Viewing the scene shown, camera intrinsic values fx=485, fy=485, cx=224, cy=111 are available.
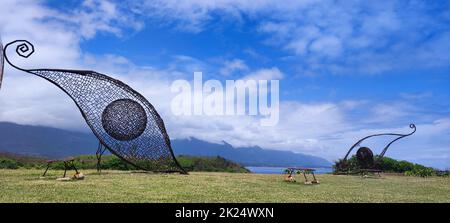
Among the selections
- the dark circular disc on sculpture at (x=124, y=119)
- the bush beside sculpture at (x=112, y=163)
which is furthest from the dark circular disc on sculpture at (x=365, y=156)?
the dark circular disc on sculpture at (x=124, y=119)

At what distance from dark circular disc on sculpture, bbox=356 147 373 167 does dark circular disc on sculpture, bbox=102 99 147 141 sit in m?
15.1

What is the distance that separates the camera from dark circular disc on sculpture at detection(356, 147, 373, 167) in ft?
98.8

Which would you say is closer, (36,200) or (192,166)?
(36,200)

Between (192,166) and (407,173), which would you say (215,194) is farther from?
(407,173)

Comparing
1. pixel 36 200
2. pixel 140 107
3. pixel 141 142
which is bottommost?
pixel 36 200

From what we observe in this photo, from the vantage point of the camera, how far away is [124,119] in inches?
808

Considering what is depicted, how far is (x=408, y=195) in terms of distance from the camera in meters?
15.4

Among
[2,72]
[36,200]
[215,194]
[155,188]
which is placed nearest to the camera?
[36,200]

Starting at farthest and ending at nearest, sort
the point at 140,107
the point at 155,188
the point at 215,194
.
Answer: the point at 140,107 → the point at 155,188 → the point at 215,194

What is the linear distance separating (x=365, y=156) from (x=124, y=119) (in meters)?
16.4

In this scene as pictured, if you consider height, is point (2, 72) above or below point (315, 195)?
above

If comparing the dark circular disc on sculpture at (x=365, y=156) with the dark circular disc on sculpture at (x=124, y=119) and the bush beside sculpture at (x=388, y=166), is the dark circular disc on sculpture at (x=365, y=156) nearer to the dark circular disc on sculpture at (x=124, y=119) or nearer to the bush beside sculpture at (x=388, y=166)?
the bush beside sculpture at (x=388, y=166)
